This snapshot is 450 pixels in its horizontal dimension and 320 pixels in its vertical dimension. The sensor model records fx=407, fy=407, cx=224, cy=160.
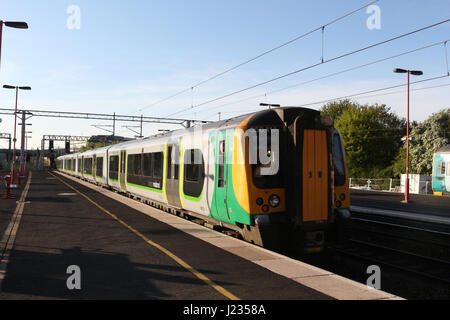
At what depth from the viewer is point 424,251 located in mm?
11125

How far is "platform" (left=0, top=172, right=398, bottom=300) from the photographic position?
581 cm

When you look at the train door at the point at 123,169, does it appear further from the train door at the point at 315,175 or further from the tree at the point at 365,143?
the tree at the point at 365,143

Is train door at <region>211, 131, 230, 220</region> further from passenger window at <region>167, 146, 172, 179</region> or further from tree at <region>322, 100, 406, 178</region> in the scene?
tree at <region>322, 100, 406, 178</region>

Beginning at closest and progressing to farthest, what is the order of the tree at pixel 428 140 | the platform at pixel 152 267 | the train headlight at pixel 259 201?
the platform at pixel 152 267 → the train headlight at pixel 259 201 → the tree at pixel 428 140

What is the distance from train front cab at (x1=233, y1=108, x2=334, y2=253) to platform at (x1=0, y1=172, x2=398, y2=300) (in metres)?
0.70

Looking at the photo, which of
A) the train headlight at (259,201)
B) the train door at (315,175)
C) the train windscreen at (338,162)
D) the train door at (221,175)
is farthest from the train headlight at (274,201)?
the train windscreen at (338,162)

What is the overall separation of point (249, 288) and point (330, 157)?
4.02 meters

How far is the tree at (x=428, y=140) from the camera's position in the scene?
45.5 meters

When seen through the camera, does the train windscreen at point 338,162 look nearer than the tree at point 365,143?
Yes

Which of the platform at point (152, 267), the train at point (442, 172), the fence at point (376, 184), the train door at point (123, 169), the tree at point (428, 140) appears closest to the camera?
the platform at point (152, 267)

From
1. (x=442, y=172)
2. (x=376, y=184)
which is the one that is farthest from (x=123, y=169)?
(x=376, y=184)

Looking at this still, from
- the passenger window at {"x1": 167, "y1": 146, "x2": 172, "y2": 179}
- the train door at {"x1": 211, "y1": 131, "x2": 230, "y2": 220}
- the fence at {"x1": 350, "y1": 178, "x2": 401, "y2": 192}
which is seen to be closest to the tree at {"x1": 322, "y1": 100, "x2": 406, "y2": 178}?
the fence at {"x1": 350, "y1": 178, "x2": 401, "y2": 192}

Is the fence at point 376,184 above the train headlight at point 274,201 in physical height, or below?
below
